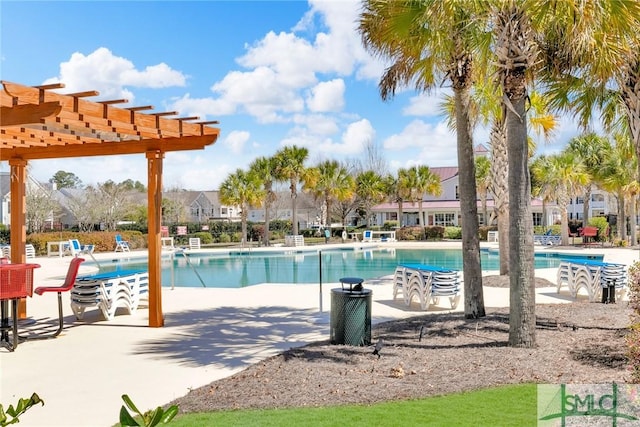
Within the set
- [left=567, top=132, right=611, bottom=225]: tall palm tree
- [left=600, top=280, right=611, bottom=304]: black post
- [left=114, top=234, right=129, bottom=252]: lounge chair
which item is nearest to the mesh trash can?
[left=600, top=280, right=611, bottom=304]: black post

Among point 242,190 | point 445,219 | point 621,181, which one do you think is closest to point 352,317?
point 621,181

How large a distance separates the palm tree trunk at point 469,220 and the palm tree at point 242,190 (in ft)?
91.9

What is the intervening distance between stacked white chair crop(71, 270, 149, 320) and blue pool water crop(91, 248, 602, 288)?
5.61 m

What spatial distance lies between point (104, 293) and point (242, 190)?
26909 millimetres

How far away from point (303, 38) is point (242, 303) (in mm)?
12996

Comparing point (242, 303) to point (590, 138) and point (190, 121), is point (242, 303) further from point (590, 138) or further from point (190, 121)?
point (590, 138)

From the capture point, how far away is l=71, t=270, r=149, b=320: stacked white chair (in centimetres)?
1010

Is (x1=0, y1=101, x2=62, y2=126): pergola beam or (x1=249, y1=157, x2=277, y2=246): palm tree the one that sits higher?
(x1=249, y1=157, x2=277, y2=246): palm tree

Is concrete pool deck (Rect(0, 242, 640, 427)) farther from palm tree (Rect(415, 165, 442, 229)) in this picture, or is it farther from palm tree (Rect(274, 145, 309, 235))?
palm tree (Rect(415, 165, 442, 229))

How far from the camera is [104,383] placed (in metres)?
6.23

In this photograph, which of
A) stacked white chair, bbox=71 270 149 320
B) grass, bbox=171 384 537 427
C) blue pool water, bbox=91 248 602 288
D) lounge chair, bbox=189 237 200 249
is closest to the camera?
grass, bbox=171 384 537 427

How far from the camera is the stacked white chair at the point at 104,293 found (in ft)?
33.1

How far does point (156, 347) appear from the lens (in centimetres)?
796

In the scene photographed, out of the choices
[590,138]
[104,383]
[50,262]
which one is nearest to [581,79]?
[104,383]
